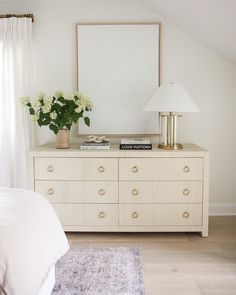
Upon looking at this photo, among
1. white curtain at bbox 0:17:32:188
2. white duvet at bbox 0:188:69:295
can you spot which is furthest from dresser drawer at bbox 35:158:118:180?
white duvet at bbox 0:188:69:295

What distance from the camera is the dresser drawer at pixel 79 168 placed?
3266mm

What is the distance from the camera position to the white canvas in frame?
3703mm

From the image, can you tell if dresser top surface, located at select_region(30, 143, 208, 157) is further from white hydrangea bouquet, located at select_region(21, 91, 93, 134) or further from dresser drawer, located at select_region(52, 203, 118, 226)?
dresser drawer, located at select_region(52, 203, 118, 226)

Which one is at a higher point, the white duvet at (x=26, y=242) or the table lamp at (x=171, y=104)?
the table lamp at (x=171, y=104)

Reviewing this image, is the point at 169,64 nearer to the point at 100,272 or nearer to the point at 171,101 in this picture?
the point at 171,101

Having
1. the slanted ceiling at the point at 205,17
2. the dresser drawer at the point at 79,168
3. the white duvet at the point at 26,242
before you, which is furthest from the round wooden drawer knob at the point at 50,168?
the slanted ceiling at the point at 205,17

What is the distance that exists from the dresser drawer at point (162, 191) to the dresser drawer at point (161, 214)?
5 cm

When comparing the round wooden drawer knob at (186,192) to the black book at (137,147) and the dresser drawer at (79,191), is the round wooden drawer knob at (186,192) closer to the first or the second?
the black book at (137,147)

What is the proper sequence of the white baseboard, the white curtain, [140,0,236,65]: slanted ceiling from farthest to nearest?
1. the white baseboard
2. the white curtain
3. [140,0,236,65]: slanted ceiling

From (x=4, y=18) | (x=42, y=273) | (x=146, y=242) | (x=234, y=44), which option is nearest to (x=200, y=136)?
(x=234, y=44)

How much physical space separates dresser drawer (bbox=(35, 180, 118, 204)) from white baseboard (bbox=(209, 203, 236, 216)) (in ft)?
3.90

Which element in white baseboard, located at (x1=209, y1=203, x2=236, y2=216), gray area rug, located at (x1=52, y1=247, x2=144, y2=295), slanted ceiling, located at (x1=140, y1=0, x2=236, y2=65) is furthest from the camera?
white baseboard, located at (x1=209, y1=203, x2=236, y2=216)

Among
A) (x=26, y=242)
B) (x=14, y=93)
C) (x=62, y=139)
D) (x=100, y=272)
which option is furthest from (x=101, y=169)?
(x=26, y=242)

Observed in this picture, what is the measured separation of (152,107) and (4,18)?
5.48ft
